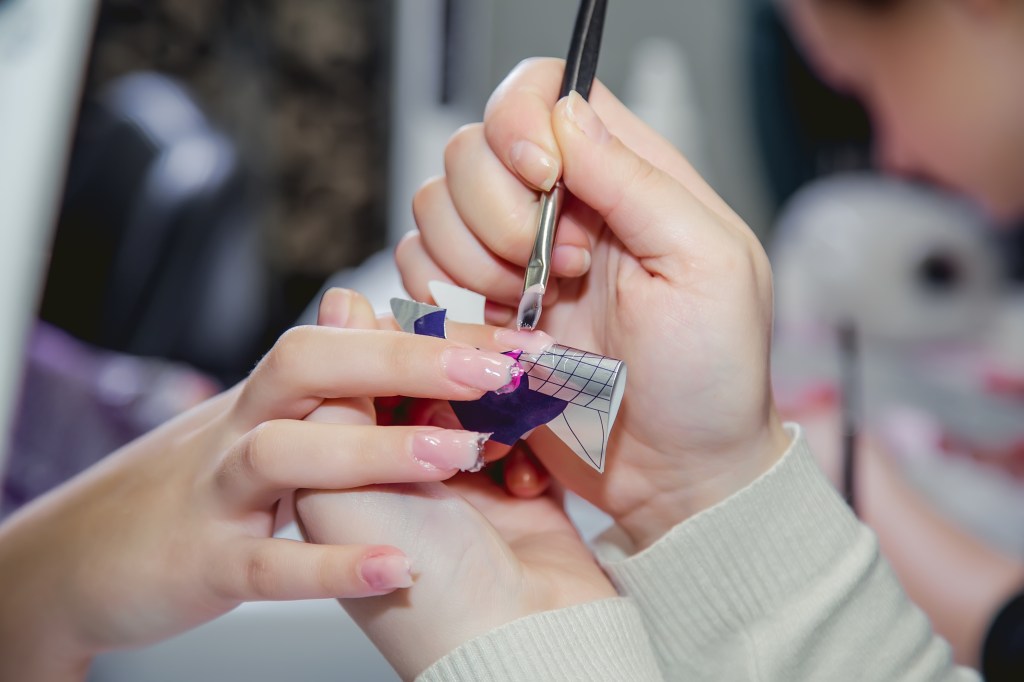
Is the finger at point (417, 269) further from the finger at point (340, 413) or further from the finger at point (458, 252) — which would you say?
the finger at point (340, 413)

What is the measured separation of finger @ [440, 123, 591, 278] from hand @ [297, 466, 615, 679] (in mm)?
119

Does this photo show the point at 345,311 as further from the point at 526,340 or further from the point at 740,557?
the point at 740,557

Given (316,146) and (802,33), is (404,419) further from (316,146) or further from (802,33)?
(316,146)

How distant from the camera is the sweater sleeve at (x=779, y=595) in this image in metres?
0.39

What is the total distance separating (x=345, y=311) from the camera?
364mm

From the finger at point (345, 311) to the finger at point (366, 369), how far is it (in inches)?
1.5

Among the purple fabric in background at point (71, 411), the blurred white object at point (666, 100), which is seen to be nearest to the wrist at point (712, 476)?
the purple fabric in background at point (71, 411)

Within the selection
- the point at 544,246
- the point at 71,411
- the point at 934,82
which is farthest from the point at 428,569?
the point at 934,82

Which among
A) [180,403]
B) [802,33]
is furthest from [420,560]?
[802,33]

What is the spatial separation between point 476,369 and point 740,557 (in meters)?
0.18

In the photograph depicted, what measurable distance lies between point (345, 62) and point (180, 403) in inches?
35.2

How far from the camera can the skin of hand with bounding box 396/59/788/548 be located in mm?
377

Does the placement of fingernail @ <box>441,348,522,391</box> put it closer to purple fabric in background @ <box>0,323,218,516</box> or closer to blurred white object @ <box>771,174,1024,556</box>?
purple fabric in background @ <box>0,323,218,516</box>

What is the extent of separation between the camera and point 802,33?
1.18m
